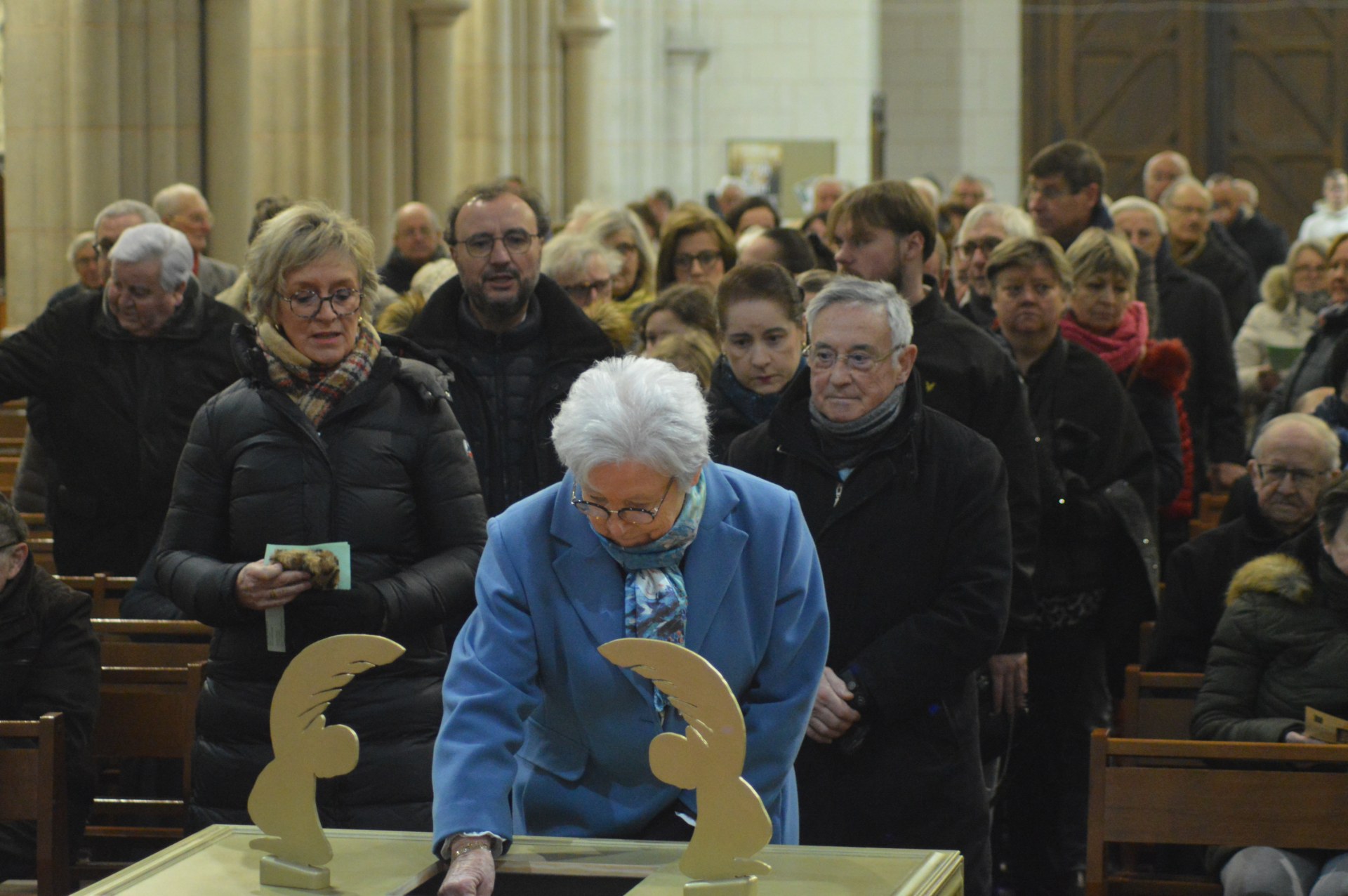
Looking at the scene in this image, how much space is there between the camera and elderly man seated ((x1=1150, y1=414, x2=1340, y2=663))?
5.21 metres

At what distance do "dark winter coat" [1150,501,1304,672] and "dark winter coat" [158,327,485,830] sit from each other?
2113mm

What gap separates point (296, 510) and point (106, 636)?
4.51 feet

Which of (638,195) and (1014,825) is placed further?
(638,195)

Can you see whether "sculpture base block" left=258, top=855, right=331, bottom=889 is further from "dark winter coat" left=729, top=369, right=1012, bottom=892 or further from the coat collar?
"dark winter coat" left=729, top=369, right=1012, bottom=892

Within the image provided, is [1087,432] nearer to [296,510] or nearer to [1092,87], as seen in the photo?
[296,510]

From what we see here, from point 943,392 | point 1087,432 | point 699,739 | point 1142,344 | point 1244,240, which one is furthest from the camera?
point 1244,240

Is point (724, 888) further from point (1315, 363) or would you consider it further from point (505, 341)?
point (1315, 363)

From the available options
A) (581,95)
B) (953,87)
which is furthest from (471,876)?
(953,87)

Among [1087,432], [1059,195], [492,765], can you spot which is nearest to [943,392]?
[1087,432]

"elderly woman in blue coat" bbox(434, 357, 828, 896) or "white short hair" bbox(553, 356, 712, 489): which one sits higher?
"white short hair" bbox(553, 356, 712, 489)

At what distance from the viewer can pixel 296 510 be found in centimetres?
398

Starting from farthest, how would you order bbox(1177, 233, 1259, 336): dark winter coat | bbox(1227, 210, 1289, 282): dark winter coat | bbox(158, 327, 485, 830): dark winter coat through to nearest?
bbox(1227, 210, 1289, 282): dark winter coat < bbox(1177, 233, 1259, 336): dark winter coat < bbox(158, 327, 485, 830): dark winter coat

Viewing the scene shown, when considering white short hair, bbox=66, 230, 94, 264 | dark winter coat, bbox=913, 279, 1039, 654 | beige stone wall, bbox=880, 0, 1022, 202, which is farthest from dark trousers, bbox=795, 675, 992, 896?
beige stone wall, bbox=880, 0, 1022, 202

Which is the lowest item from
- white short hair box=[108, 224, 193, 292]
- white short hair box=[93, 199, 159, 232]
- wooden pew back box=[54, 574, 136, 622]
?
wooden pew back box=[54, 574, 136, 622]
